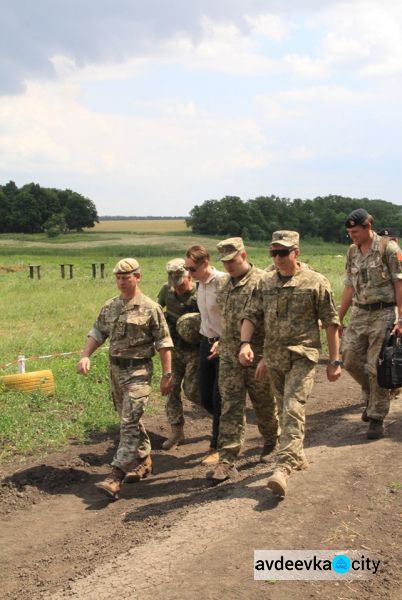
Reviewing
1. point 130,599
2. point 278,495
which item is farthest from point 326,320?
point 130,599

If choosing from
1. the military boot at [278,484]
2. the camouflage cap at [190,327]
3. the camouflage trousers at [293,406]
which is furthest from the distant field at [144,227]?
the military boot at [278,484]

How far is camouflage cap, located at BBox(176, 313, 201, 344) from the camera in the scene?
7367mm

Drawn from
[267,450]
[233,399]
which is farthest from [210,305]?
[267,450]

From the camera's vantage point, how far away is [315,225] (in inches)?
3777

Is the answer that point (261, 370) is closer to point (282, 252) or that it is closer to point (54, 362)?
point (282, 252)

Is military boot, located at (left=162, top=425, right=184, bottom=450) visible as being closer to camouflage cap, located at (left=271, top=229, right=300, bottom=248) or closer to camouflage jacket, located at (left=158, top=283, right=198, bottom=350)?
camouflage jacket, located at (left=158, top=283, right=198, bottom=350)

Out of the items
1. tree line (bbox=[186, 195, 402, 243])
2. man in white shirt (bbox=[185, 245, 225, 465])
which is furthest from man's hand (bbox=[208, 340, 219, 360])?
tree line (bbox=[186, 195, 402, 243])

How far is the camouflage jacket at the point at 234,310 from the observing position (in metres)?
6.52

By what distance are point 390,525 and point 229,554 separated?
118cm

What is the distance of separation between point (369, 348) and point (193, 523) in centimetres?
270

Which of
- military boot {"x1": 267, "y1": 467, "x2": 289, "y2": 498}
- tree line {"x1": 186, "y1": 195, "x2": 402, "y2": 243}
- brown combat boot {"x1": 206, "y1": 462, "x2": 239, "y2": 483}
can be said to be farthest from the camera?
tree line {"x1": 186, "y1": 195, "x2": 402, "y2": 243}

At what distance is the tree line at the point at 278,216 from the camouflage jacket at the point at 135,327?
8203cm

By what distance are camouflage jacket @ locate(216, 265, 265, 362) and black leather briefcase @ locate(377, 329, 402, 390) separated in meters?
1.12

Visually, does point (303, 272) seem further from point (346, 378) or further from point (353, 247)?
point (346, 378)
